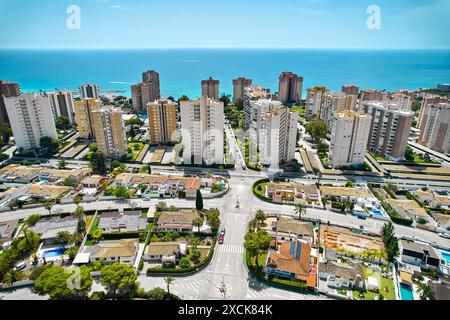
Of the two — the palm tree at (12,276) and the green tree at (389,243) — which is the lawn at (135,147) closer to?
the palm tree at (12,276)

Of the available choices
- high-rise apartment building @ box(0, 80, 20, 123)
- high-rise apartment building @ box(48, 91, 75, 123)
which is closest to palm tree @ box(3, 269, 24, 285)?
Answer: high-rise apartment building @ box(0, 80, 20, 123)

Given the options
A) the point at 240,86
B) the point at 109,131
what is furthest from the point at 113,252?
the point at 240,86

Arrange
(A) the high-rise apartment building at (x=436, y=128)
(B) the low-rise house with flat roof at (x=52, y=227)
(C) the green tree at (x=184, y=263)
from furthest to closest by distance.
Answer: (A) the high-rise apartment building at (x=436, y=128) < (B) the low-rise house with flat roof at (x=52, y=227) < (C) the green tree at (x=184, y=263)

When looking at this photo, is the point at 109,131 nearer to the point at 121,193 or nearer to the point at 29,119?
the point at 29,119

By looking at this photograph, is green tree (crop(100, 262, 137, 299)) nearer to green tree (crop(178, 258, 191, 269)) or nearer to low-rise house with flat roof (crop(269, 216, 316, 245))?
green tree (crop(178, 258, 191, 269))

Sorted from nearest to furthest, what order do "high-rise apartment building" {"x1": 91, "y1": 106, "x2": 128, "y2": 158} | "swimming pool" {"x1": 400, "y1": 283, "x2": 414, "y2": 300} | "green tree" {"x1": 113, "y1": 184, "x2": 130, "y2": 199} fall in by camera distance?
"swimming pool" {"x1": 400, "y1": 283, "x2": 414, "y2": 300} → "green tree" {"x1": 113, "y1": 184, "x2": 130, "y2": 199} → "high-rise apartment building" {"x1": 91, "y1": 106, "x2": 128, "y2": 158}

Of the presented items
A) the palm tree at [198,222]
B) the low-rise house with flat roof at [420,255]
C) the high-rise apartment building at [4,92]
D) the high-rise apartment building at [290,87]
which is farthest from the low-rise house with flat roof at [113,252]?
the high-rise apartment building at [290,87]
